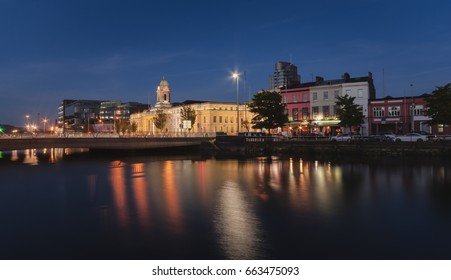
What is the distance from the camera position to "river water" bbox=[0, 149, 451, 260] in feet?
55.1

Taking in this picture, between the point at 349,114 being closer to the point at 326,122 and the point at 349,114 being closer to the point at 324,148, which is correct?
the point at 324,148

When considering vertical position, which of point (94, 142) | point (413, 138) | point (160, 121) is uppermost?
point (160, 121)

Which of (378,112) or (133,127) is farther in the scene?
(133,127)

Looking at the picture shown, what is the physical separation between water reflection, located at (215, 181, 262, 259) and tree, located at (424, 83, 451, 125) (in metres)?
51.1

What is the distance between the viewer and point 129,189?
34.6 meters

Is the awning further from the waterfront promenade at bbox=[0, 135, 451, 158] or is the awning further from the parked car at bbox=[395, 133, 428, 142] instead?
the parked car at bbox=[395, 133, 428, 142]

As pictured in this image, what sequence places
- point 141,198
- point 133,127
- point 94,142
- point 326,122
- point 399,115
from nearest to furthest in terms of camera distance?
point 141,198 → point 94,142 → point 399,115 → point 326,122 → point 133,127

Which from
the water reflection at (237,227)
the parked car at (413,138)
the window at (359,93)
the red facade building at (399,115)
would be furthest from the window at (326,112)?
the water reflection at (237,227)

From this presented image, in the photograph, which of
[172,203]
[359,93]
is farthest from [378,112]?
[172,203]

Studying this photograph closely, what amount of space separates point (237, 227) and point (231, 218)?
93.6 inches

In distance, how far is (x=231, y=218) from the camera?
22891 millimetres

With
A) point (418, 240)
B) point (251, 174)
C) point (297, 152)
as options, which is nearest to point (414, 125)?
point (297, 152)

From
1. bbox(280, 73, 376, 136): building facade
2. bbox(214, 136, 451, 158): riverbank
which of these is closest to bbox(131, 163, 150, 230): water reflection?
bbox(214, 136, 451, 158): riverbank

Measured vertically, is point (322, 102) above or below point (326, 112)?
above
